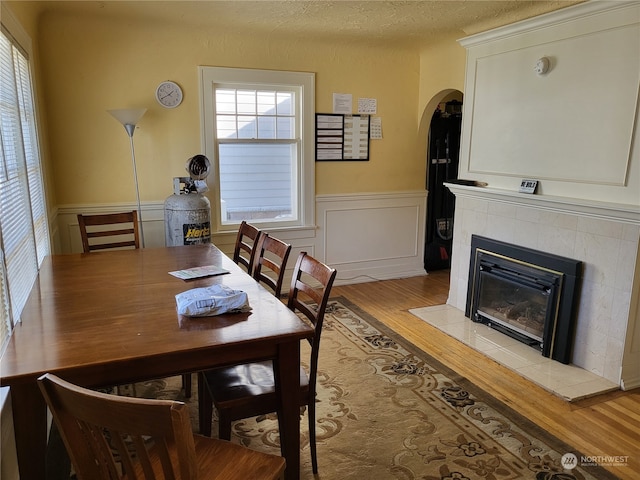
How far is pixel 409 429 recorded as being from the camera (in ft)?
7.76

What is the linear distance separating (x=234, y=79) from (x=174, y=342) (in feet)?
10.0

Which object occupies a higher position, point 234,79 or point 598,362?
point 234,79

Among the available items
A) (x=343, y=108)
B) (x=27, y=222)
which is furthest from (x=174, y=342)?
(x=343, y=108)

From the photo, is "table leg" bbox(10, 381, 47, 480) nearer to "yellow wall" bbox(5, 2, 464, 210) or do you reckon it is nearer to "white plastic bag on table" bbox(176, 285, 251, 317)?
"white plastic bag on table" bbox(176, 285, 251, 317)

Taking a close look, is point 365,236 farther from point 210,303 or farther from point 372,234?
point 210,303

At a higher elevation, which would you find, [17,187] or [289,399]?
[17,187]

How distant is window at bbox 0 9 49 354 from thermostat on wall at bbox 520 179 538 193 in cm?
305

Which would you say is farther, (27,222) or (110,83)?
(110,83)

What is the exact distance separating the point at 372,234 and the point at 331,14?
2.24 m

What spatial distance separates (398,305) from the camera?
4230mm

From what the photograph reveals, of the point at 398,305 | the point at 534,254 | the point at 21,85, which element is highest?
the point at 21,85

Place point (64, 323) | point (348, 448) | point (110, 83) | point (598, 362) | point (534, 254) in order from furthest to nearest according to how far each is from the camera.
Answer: point (110, 83) < point (534, 254) < point (598, 362) < point (348, 448) < point (64, 323)

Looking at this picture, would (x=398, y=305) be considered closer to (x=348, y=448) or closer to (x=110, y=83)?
(x=348, y=448)

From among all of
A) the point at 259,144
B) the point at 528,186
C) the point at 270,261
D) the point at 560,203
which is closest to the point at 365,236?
the point at 259,144
